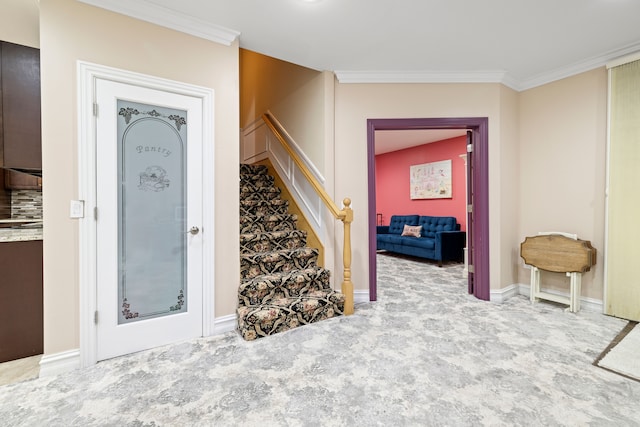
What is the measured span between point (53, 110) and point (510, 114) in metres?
4.16

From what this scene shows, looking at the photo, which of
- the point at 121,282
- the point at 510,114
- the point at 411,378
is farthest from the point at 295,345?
the point at 510,114

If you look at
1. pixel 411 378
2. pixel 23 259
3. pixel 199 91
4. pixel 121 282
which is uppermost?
pixel 199 91

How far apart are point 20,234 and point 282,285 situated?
1.91 metres

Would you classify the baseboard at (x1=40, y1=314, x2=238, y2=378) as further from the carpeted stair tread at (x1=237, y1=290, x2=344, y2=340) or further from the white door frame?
the carpeted stair tread at (x1=237, y1=290, x2=344, y2=340)

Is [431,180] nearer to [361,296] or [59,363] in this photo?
[361,296]

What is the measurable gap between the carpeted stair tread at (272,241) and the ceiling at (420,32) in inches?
70.1

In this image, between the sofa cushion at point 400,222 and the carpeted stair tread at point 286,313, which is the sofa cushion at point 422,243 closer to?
the sofa cushion at point 400,222

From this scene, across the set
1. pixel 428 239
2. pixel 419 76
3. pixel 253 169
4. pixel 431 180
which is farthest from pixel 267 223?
pixel 431 180

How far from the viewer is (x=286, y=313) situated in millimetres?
2453

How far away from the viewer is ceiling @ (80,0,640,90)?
2100mm

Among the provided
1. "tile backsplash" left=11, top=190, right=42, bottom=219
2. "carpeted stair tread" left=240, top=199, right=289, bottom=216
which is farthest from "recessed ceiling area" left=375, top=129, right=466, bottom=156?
"tile backsplash" left=11, top=190, right=42, bottom=219

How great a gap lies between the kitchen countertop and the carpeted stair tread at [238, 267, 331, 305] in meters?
1.48

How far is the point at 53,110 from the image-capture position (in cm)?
184

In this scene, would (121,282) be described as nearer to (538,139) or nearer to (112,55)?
(112,55)
